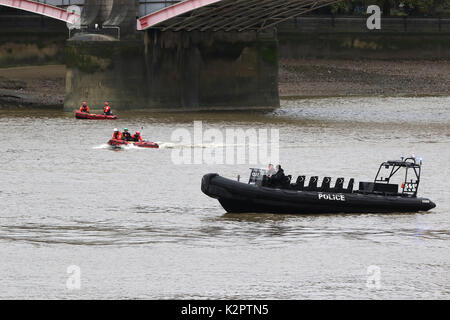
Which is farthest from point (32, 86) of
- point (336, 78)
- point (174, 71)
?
point (336, 78)

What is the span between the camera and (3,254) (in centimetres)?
2816

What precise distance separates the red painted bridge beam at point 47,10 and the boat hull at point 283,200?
1342 inches

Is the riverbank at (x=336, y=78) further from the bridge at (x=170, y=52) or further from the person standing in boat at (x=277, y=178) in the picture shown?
the person standing in boat at (x=277, y=178)

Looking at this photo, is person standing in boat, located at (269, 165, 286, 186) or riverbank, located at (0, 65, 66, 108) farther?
riverbank, located at (0, 65, 66, 108)

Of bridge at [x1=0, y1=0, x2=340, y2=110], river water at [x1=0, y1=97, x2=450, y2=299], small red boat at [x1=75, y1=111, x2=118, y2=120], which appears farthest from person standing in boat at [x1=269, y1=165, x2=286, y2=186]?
small red boat at [x1=75, y1=111, x2=118, y2=120]

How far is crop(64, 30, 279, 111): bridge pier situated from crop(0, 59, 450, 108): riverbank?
9.22 meters

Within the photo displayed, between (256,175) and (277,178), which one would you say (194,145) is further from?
(277,178)

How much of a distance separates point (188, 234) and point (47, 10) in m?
38.1

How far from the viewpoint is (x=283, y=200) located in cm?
3306

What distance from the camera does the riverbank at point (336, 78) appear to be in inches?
3009

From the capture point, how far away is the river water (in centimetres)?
2580

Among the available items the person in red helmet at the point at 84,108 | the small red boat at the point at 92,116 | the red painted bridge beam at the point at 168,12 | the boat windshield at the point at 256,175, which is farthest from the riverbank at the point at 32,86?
the boat windshield at the point at 256,175

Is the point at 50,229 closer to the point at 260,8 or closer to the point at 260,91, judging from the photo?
the point at 260,8

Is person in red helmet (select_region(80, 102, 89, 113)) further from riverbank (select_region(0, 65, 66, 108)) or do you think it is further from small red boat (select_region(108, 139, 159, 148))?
small red boat (select_region(108, 139, 159, 148))
